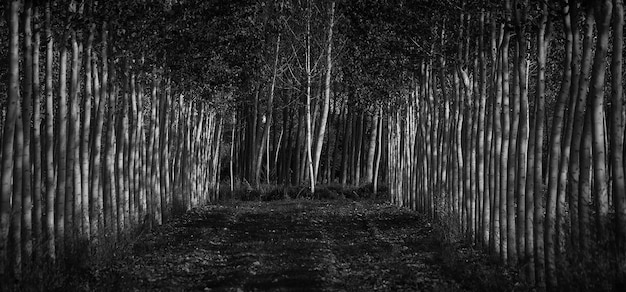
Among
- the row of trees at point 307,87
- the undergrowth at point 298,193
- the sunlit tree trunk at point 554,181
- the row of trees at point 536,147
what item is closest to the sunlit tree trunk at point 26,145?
the sunlit tree trunk at point 554,181

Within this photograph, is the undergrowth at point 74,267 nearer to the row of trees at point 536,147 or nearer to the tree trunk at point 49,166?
the tree trunk at point 49,166

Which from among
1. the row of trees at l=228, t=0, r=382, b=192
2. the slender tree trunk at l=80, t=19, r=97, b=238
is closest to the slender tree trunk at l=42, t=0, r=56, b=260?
the slender tree trunk at l=80, t=19, r=97, b=238

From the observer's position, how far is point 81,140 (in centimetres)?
1939

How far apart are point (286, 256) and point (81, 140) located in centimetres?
542

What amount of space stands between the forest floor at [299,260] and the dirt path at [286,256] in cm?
2

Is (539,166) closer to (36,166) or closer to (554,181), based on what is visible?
(554,181)

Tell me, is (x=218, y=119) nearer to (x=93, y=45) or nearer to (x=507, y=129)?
(x=93, y=45)

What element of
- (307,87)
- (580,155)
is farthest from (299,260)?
(307,87)

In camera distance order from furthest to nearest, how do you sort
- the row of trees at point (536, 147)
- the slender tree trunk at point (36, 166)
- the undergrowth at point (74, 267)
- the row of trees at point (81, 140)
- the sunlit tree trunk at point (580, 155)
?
the slender tree trunk at point (36, 166)
the row of trees at point (81, 140)
the sunlit tree trunk at point (580, 155)
the row of trees at point (536, 147)
the undergrowth at point (74, 267)

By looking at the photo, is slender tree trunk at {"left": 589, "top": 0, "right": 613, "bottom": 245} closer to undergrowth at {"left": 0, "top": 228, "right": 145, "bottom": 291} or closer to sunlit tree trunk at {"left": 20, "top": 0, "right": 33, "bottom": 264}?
undergrowth at {"left": 0, "top": 228, "right": 145, "bottom": 291}

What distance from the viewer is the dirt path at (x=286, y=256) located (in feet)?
49.2

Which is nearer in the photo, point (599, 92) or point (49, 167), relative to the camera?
point (599, 92)

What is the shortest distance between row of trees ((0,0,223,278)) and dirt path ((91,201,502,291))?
1.26 meters

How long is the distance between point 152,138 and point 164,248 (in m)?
7.56
